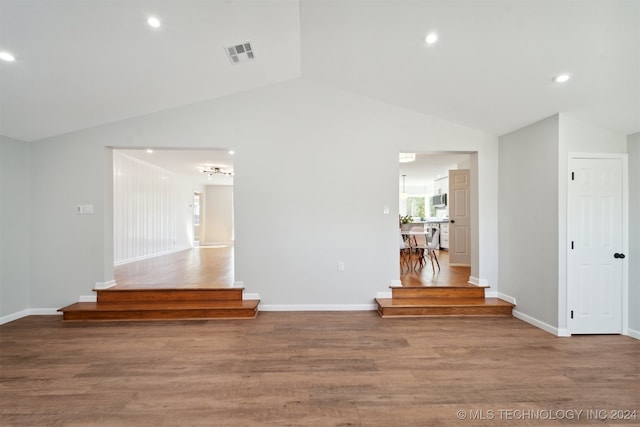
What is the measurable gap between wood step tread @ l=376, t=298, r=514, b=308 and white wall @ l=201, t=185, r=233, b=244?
860 cm

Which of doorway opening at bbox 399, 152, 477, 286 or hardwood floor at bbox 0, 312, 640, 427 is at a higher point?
doorway opening at bbox 399, 152, 477, 286

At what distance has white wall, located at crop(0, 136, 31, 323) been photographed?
137 inches

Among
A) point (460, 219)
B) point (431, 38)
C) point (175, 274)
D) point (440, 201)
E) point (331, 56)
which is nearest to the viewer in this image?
point (431, 38)

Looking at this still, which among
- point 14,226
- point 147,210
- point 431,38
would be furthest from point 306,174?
point 147,210

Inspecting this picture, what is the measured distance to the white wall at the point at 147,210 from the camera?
598cm

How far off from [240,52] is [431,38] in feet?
6.74

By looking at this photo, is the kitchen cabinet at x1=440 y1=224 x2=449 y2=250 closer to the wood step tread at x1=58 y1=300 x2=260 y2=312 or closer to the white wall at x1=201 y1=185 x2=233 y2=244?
the wood step tread at x1=58 y1=300 x2=260 y2=312

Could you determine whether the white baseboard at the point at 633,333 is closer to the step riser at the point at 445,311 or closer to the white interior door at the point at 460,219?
the step riser at the point at 445,311

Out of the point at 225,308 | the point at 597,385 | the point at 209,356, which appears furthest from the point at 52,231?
the point at 597,385

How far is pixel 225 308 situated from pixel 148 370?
1.23 metres

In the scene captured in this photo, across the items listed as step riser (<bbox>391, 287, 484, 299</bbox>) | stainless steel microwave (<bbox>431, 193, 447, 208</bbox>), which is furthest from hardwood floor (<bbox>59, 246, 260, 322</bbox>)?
stainless steel microwave (<bbox>431, 193, 447, 208</bbox>)

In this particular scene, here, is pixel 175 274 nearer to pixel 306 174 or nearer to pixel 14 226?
pixel 14 226

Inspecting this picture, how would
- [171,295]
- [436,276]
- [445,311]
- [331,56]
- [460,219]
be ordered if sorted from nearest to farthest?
[331,56] → [445,311] → [171,295] → [436,276] → [460,219]

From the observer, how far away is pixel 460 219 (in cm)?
584
